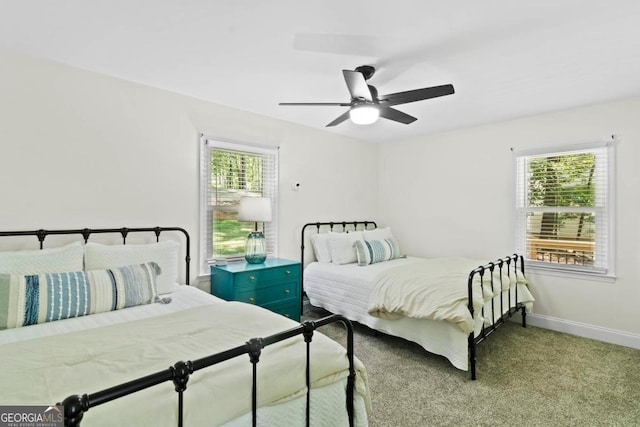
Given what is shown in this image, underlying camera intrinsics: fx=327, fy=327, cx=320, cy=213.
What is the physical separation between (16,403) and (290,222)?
3161 millimetres

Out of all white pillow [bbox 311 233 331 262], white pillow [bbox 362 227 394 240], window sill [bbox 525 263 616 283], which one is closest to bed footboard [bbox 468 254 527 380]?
window sill [bbox 525 263 616 283]

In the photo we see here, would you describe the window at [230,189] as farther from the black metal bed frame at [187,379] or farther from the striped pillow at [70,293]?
the black metal bed frame at [187,379]

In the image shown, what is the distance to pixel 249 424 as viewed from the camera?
1.27 metres

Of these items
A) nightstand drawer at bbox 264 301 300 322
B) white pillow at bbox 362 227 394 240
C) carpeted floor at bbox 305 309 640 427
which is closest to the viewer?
carpeted floor at bbox 305 309 640 427

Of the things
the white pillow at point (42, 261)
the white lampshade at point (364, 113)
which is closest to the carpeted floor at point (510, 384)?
the white lampshade at point (364, 113)

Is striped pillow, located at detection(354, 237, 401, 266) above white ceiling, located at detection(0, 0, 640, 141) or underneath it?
underneath

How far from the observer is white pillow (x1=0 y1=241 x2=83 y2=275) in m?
1.99

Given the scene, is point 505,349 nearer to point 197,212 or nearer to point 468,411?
point 468,411

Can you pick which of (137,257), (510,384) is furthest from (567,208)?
(137,257)

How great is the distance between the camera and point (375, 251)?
4.07m

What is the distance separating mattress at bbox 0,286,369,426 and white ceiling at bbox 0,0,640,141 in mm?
1756

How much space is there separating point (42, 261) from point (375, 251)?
10.4ft

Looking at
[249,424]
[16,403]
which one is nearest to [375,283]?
[249,424]

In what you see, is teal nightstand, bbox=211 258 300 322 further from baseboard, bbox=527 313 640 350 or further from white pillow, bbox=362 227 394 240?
baseboard, bbox=527 313 640 350
